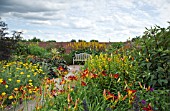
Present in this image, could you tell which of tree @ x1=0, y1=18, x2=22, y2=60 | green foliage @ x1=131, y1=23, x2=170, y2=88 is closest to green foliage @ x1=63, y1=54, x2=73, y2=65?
tree @ x1=0, y1=18, x2=22, y2=60

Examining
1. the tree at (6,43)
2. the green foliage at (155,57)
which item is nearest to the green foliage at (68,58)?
the tree at (6,43)

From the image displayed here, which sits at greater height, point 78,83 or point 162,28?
point 162,28

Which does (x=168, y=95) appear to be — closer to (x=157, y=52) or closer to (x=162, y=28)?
(x=157, y=52)

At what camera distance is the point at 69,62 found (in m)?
19.0

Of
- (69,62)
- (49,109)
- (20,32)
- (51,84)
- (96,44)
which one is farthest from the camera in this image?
(96,44)

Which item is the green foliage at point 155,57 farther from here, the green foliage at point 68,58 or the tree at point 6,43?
the green foliage at point 68,58

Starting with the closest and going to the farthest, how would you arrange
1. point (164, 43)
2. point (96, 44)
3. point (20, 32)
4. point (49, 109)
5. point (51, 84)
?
point (49, 109) → point (51, 84) → point (164, 43) → point (20, 32) → point (96, 44)

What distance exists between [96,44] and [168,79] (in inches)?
646

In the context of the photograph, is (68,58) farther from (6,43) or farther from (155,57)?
(155,57)

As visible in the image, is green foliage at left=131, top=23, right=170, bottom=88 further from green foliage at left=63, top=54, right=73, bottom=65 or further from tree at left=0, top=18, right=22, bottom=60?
green foliage at left=63, top=54, right=73, bottom=65

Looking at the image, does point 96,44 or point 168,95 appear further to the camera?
point 96,44

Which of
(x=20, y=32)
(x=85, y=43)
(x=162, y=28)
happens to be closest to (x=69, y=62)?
(x=85, y=43)

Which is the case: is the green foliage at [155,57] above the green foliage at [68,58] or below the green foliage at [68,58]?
above

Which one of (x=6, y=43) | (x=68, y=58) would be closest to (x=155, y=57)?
(x=6, y=43)
